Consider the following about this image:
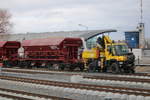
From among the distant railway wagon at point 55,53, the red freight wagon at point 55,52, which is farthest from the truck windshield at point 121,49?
the red freight wagon at point 55,52

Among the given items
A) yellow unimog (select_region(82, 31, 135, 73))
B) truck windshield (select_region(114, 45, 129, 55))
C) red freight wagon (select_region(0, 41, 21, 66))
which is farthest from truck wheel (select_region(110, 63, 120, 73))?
red freight wagon (select_region(0, 41, 21, 66))

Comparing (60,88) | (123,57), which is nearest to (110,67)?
(123,57)

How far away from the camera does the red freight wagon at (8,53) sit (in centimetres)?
3281

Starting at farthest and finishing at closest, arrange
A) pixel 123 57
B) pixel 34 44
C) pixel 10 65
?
pixel 10 65 < pixel 34 44 < pixel 123 57

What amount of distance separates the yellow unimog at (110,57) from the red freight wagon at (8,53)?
12.5 meters

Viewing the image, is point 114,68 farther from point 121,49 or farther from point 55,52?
point 55,52

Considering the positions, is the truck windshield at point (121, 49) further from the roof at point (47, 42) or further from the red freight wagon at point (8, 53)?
the red freight wagon at point (8, 53)

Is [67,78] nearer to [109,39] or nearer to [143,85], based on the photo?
[143,85]

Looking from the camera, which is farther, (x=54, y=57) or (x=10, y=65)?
(x=10, y=65)

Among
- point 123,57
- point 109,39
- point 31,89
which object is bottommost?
point 31,89

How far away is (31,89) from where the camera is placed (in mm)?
14586

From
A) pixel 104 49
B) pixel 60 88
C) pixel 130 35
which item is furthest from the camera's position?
pixel 130 35

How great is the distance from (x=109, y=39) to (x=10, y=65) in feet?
51.6

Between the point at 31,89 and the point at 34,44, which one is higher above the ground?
the point at 34,44
